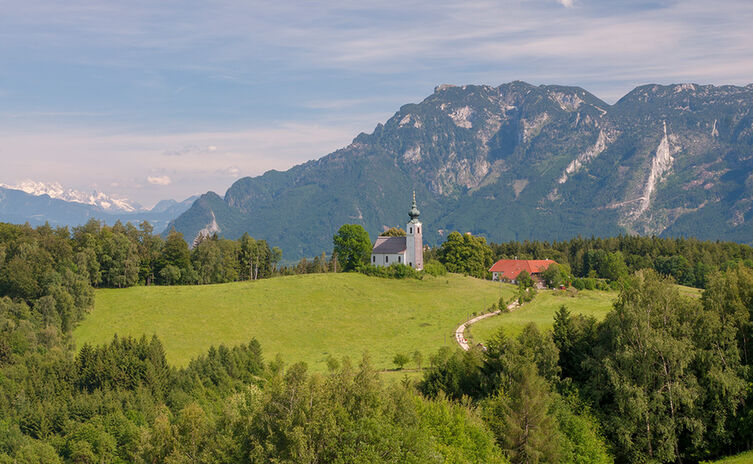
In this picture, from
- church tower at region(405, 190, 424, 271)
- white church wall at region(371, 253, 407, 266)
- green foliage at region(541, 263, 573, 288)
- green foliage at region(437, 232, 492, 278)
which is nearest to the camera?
green foliage at region(541, 263, 573, 288)

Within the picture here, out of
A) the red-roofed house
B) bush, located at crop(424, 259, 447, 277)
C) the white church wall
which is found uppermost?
the white church wall

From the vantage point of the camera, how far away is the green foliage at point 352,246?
12038 centimetres

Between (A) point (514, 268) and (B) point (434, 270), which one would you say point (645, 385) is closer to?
(B) point (434, 270)

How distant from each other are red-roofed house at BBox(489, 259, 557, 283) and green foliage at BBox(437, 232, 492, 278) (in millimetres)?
6795

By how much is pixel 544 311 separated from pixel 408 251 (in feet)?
125

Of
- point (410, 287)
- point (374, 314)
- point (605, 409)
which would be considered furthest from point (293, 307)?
point (605, 409)

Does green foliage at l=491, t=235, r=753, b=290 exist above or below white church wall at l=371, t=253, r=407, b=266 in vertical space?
below

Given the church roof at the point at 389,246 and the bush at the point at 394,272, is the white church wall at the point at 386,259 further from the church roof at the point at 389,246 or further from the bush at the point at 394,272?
the bush at the point at 394,272

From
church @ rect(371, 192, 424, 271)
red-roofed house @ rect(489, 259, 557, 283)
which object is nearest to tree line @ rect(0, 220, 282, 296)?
church @ rect(371, 192, 424, 271)

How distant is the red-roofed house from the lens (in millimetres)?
138413

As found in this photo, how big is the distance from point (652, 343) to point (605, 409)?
6.41 m

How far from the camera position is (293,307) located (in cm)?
9419

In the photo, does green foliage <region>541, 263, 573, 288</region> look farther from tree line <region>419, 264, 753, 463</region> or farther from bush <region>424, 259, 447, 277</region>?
tree line <region>419, 264, 753, 463</region>

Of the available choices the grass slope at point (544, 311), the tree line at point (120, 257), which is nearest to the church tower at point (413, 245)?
the grass slope at point (544, 311)
